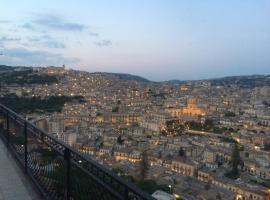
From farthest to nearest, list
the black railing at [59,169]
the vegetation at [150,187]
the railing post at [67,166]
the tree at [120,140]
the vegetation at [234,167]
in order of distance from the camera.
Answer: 1. the tree at [120,140]
2. the vegetation at [234,167]
3. the vegetation at [150,187]
4. the railing post at [67,166]
5. the black railing at [59,169]

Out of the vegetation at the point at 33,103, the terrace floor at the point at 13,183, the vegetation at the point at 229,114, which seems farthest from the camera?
the vegetation at the point at 229,114

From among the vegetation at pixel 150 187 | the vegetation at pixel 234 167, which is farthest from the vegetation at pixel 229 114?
the vegetation at pixel 150 187

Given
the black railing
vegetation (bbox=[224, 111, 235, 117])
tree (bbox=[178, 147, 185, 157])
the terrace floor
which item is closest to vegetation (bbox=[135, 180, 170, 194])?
tree (bbox=[178, 147, 185, 157])

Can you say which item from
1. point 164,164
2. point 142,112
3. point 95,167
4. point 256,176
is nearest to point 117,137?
point 164,164

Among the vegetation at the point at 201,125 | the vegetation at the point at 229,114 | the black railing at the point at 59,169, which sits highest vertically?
the black railing at the point at 59,169

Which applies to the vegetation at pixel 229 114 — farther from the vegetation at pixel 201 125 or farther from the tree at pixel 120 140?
Result: the tree at pixel 120 140

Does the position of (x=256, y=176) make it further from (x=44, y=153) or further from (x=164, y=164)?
(x=44, y=153)

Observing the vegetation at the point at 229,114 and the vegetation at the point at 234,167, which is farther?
the vegetation at the point at 229,114
